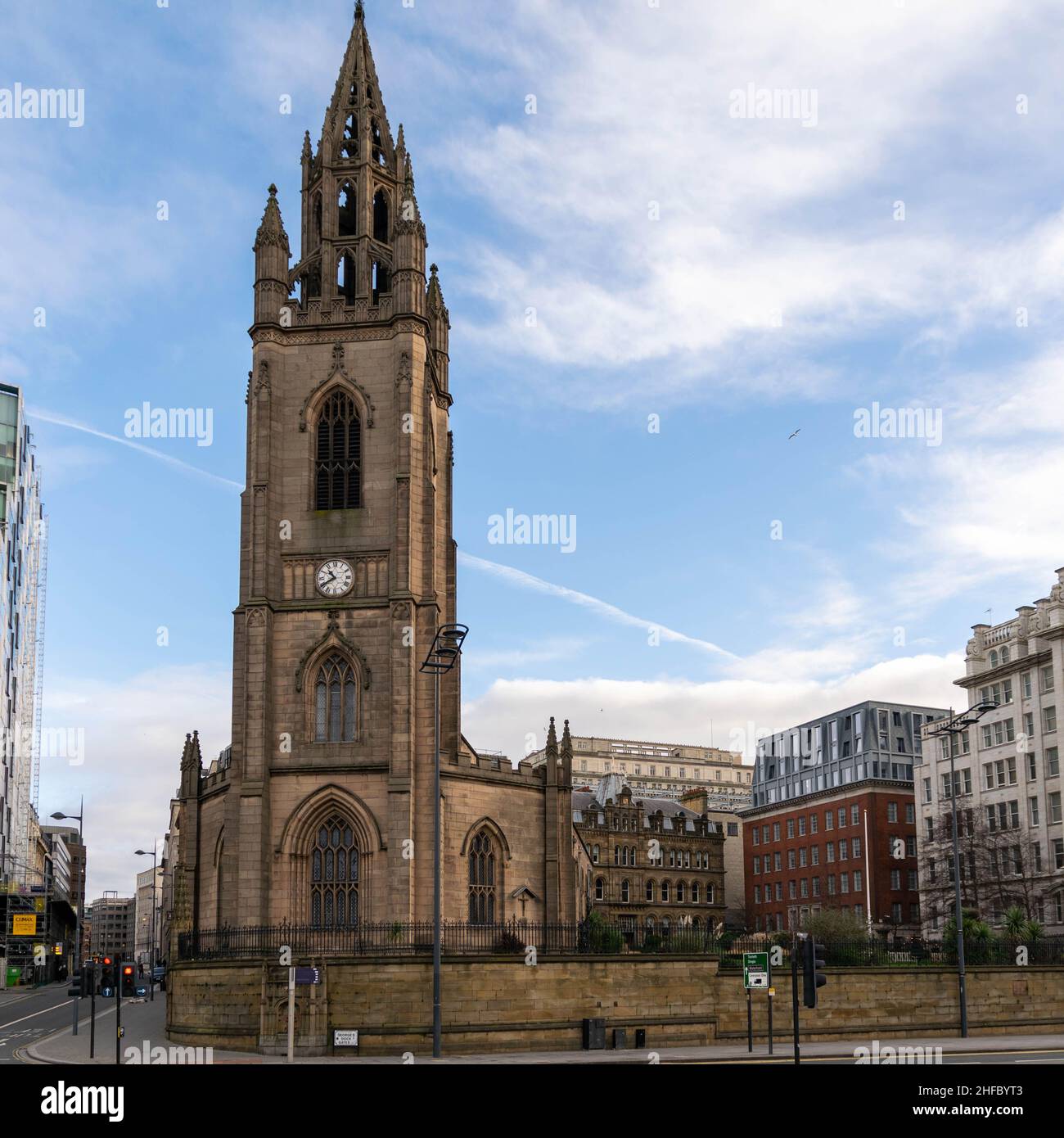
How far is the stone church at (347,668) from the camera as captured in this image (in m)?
47.8

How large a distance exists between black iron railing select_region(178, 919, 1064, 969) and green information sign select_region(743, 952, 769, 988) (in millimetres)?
4354

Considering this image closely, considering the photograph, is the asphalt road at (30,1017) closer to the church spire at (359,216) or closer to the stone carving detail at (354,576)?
the stone carving detail at (354,576)

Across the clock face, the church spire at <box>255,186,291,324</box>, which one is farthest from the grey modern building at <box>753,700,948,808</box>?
the church spire at <box>255,186,291,324</box>

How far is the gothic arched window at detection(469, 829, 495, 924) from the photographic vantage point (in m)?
50.3

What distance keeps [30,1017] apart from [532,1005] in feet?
119

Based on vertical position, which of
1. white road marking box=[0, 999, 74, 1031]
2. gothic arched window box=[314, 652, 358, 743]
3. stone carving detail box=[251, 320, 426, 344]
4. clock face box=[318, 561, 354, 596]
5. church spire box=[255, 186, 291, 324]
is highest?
church spire box=[255, 186, 291, 324]

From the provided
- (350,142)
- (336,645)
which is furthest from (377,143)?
(336,645)

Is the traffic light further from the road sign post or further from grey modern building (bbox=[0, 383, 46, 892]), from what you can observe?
grey modern building (bbox=[0, 383, 46, 892])

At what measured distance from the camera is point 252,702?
48812 millimetres

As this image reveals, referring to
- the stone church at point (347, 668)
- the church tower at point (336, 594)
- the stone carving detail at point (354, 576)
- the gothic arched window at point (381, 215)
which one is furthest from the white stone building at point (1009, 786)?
the gothic arched window at point (381, 215)

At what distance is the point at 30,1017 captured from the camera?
212 feet

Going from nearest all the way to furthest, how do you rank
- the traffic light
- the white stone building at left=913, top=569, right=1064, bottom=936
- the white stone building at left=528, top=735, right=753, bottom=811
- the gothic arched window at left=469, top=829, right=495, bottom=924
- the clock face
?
the traffic light, the gothic arched window at left=469, top=829, right=495, bottom=924, the clock face, the white stone building at left=913, top=569, right=1064, bottom=936, the white stone building at left=528, top=735, right=753, bottom=811

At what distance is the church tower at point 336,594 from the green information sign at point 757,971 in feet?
46.1
